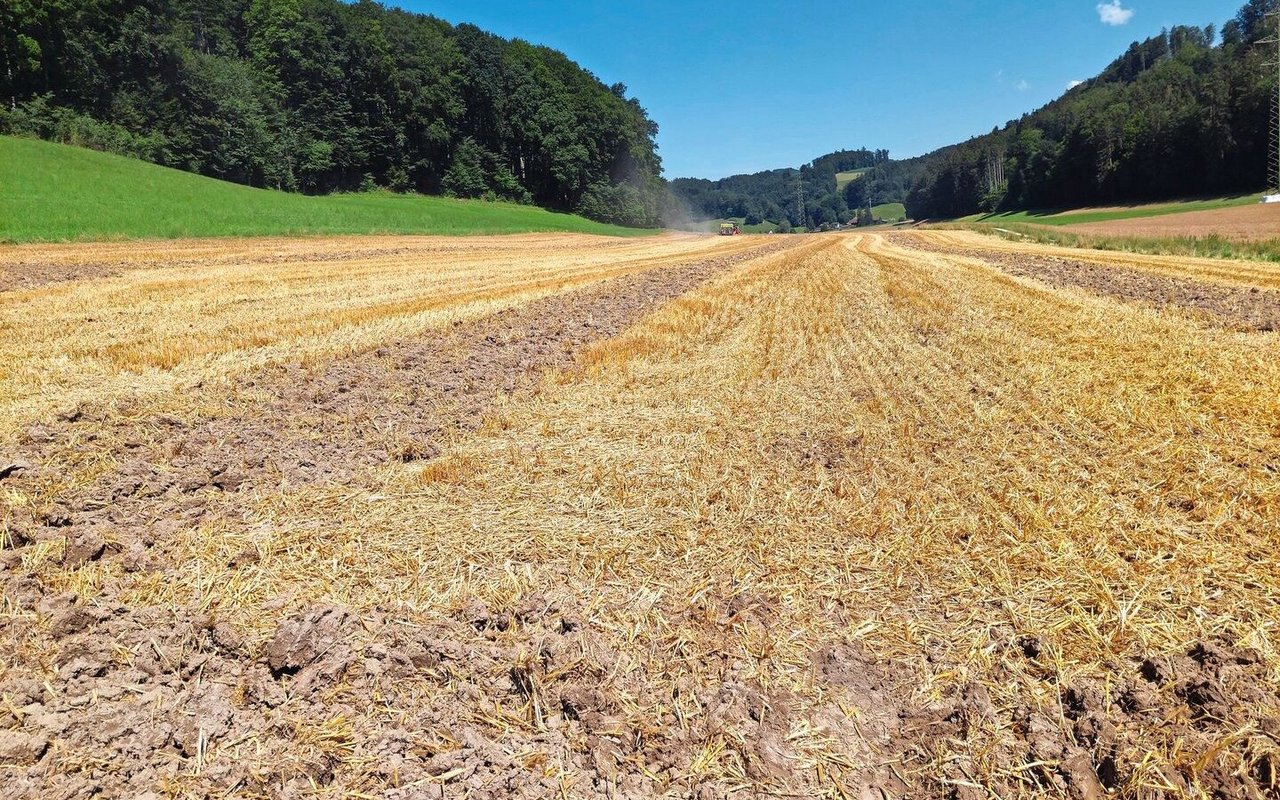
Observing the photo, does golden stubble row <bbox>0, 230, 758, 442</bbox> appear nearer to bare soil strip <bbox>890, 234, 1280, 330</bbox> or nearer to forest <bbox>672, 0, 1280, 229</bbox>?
bare soil strip <bbox>890, 234, 1280, 330</bbox>

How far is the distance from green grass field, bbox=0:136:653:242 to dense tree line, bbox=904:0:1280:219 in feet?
255

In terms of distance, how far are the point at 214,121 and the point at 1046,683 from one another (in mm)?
73777

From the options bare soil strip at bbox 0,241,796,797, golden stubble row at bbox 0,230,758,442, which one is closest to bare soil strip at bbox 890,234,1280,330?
bare soil strip at bbox 0,241,796,797

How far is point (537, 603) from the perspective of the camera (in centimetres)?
288

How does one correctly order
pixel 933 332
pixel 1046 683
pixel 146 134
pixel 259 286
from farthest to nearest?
pixel 146 134
pixel 259 286
pixel 933 332
pixel 1046 683

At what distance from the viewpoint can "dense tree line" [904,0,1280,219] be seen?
67.6 m

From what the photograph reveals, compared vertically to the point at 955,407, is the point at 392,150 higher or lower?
higher

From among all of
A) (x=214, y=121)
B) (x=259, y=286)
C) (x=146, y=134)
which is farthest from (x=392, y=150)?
(x=259, y=286)

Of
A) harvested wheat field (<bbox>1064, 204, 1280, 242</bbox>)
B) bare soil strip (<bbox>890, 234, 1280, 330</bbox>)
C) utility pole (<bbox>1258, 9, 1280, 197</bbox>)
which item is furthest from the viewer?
utility pole (<bbox>1258, 9, 1280, 197</bbox>)

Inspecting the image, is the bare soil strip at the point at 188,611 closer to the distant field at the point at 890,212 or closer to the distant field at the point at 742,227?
the distant field at the point at 742,227

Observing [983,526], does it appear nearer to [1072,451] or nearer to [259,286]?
[1072,451]

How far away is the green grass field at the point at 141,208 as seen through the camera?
24938mm

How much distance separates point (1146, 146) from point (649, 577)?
10422 centimetres

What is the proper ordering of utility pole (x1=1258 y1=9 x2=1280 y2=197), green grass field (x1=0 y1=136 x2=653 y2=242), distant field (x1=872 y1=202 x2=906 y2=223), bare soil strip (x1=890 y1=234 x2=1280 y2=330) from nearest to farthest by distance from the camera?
bare soil strip (x1=890 y1=234 x2=1280 y2=330) → green grass field (x1=0 y1=136 x2=653 y2=242) → utility pole (x1=1258 y1=9 x2=1280 y2=197) → distant field (x1=872 y1=202 x2=906 y2=223)
